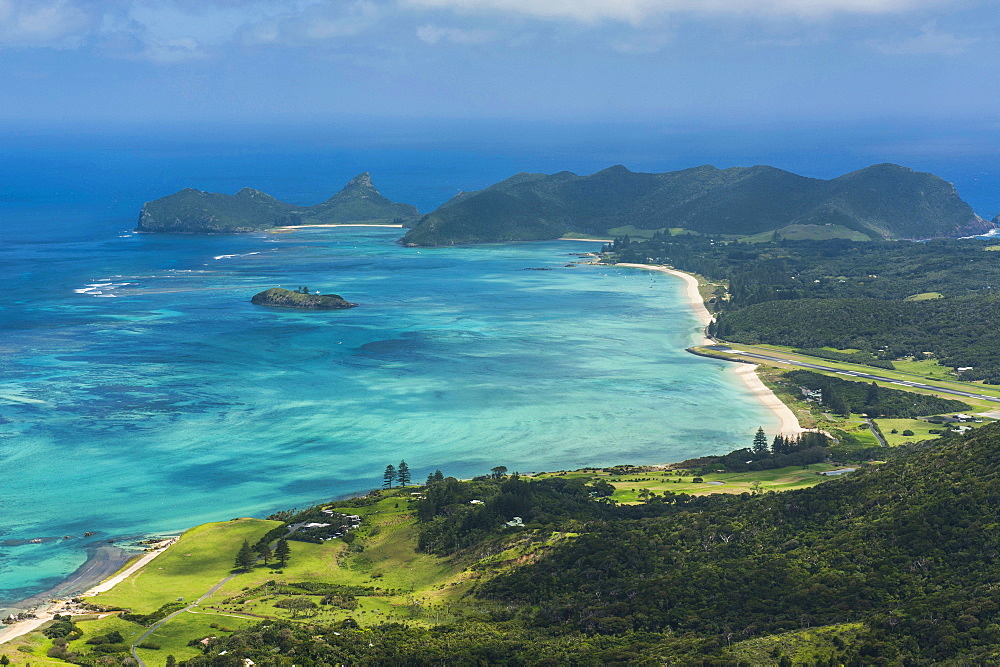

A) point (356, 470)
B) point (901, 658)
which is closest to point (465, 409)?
point (356, 470)

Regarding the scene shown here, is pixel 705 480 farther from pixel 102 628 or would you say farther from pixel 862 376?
pixel 102 628

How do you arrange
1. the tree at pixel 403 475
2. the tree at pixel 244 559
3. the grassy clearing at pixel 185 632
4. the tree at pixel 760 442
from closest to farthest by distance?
the grassy clearing at pixel 185 632
the tree at pixel 244 559
the tree at pixel 403 475
the tree at pixel 760 442

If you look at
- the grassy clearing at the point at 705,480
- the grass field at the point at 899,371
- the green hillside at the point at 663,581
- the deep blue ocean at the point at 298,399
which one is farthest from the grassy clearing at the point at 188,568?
the grass field at the point at 899,371

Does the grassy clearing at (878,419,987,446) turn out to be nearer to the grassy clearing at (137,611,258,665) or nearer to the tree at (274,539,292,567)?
the tree at (274,539,292,567)

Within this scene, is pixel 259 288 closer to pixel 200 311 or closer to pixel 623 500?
pixel 200 311

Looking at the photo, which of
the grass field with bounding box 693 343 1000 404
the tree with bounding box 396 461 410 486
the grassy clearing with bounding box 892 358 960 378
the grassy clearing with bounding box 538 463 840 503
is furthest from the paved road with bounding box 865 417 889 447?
the tree with bounding box 396 461 410 486

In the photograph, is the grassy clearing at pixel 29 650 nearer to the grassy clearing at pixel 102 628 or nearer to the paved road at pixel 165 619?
the grassy clearing at pixel 102 628
